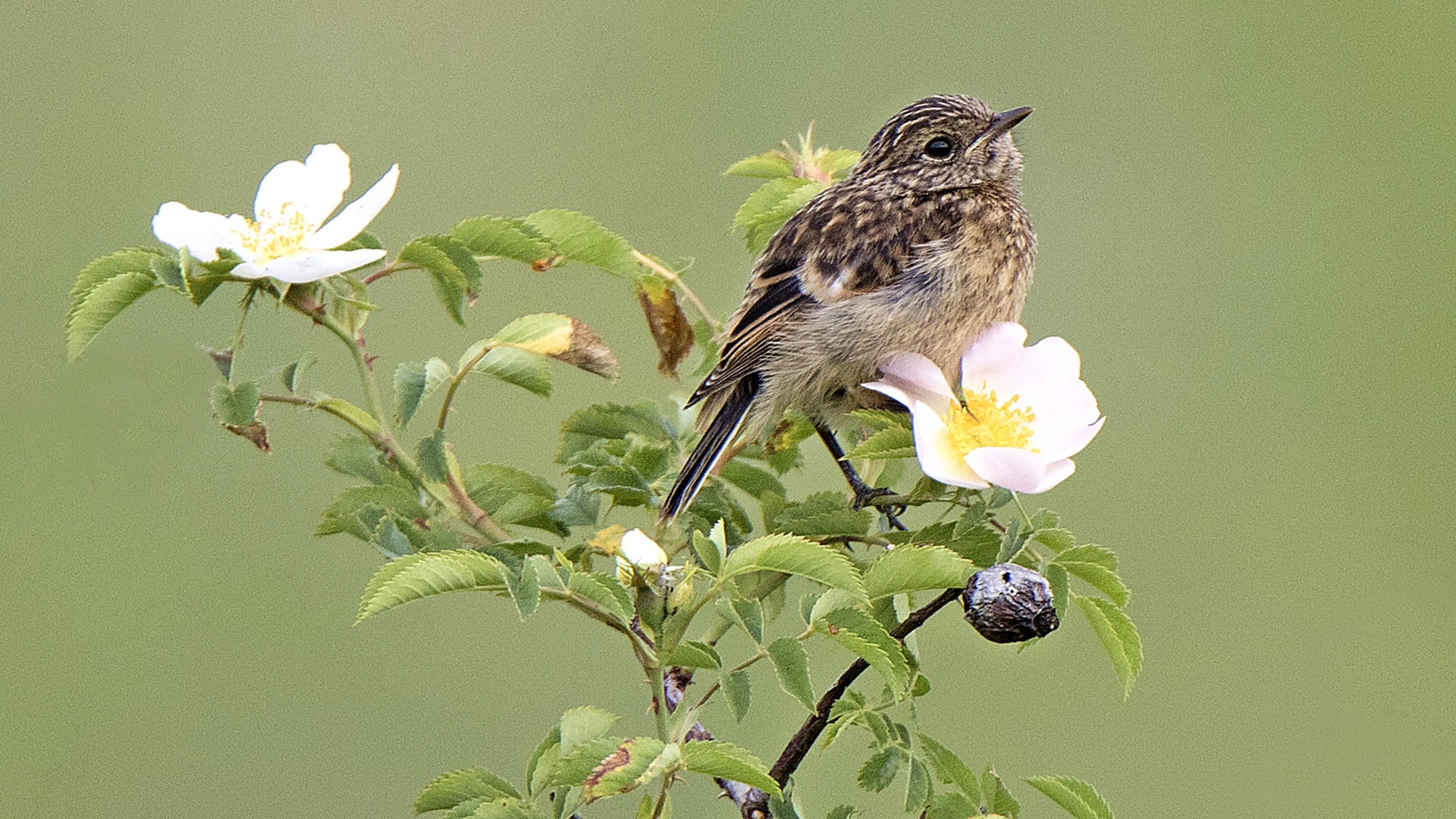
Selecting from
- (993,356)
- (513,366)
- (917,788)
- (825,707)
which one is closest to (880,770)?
(917,788)

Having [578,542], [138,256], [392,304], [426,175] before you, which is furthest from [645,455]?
[426,175]

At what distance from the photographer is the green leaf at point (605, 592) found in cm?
139

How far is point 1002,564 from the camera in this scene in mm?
1428

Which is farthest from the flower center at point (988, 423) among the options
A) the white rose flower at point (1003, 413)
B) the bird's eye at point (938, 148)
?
the bird's eye at point (938, 148)

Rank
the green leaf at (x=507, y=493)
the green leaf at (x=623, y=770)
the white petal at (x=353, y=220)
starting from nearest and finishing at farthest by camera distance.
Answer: the green leaf at (x=623, y=770), the white petal at (x=353, y=220), the green leaf at (x=507, y=493)

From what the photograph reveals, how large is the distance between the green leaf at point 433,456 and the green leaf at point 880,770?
1.83 feet

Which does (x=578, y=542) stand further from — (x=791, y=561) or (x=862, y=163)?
(x=862, y=163)

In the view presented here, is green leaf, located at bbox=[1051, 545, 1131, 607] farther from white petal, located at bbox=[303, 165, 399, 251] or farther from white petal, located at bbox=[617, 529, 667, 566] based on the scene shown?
white petal, located at bbox=[303, 165, 399, 251]

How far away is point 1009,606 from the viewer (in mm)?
1384

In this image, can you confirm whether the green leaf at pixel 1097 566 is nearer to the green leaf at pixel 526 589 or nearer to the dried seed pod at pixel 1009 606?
the dried seed pod at pixel 1009 606

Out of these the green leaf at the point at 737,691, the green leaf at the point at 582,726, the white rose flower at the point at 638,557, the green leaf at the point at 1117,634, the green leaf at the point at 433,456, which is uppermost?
the green leaf at the point at 433,456

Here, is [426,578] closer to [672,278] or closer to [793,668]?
[793,668]

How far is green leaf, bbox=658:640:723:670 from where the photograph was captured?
1417 mm

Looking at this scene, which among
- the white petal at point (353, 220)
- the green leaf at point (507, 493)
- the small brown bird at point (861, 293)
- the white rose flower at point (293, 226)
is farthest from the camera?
the small brown bird at point (861, 293)
